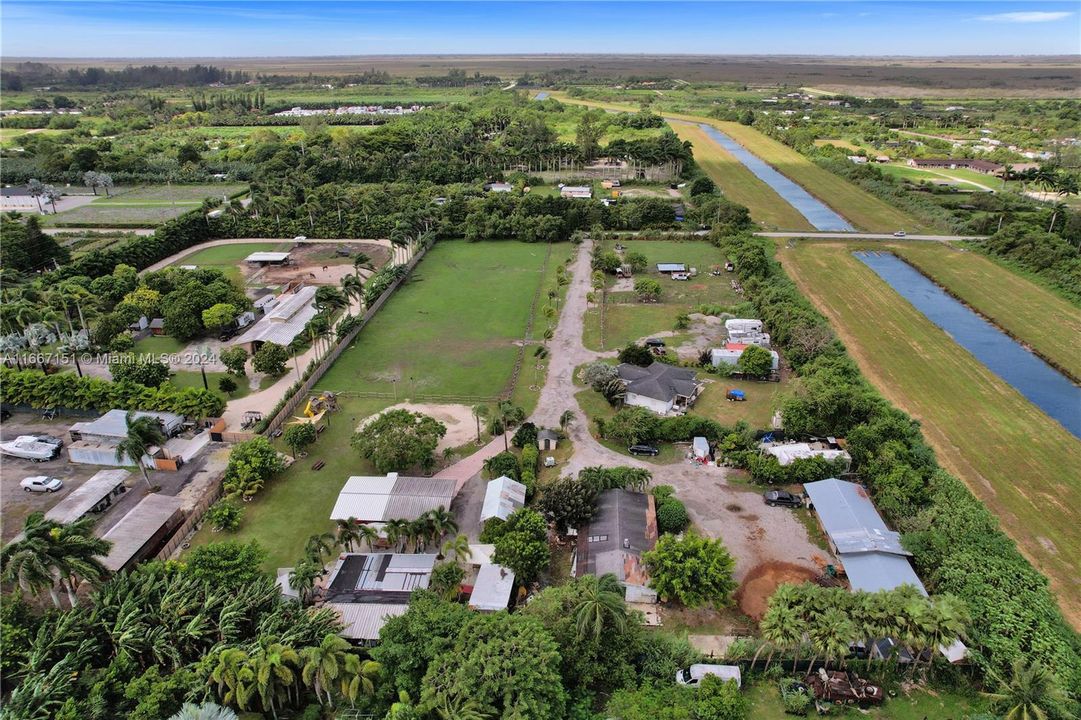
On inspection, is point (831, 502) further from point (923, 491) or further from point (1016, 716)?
point (1016, 716)

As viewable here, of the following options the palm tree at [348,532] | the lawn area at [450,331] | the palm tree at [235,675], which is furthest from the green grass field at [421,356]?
the palm tree at [235,675]

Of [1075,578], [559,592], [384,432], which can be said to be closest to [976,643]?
[1075,578]

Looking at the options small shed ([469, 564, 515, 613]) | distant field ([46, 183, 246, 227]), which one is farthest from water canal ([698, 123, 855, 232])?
distant field ([46, 183, 246, 227])

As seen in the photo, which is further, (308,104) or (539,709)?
(308,104)

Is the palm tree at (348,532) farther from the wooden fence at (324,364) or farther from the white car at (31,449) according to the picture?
the white car at (31,449)

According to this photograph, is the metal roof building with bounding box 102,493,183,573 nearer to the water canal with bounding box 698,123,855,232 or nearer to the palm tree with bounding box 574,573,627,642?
the palm tree with bounding box 574,573,627,642

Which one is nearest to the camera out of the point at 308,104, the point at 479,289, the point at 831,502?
the point at 831,502
